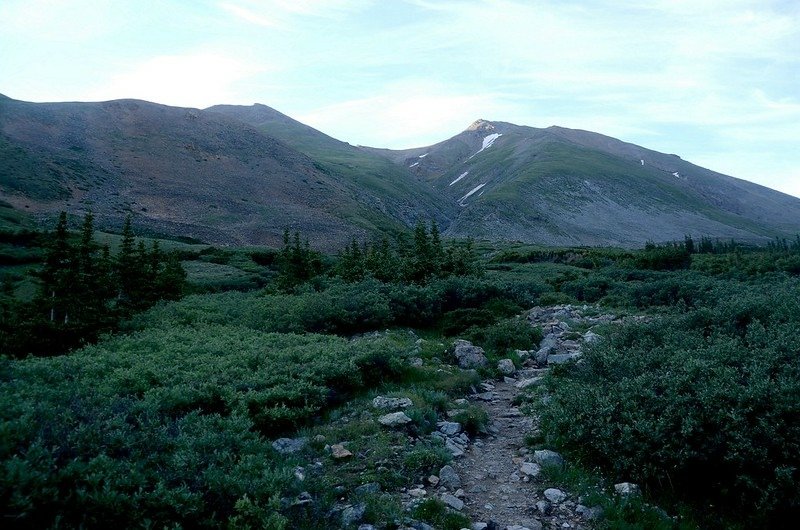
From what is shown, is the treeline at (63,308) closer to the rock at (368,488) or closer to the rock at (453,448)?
the rock at (368,488)

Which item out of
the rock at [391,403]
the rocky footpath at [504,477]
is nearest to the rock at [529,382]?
the rocky footpath at [504,477]

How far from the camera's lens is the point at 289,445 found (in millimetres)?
8141

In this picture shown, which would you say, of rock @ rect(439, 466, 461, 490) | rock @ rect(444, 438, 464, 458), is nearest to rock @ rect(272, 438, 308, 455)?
rock @ rect(439, 466, 461, 490)

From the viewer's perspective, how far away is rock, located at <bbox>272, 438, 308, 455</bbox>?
26.0 feet

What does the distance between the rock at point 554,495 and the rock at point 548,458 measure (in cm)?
69

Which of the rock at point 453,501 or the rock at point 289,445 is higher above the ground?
the rock at point 453,501

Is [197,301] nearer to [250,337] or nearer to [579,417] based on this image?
[250,337]

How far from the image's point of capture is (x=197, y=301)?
22656mm

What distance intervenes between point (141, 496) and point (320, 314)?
495 inches

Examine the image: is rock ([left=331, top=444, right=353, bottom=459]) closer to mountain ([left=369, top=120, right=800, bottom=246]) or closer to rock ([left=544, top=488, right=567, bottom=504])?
rock ([left=544, top=488, right=567, bottom=504])

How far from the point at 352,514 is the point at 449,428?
3.34 meters

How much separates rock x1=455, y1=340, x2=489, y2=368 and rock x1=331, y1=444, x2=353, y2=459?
19.9 ft

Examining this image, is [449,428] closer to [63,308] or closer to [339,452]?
[339,452]

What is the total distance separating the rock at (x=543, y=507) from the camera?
22.4ft
